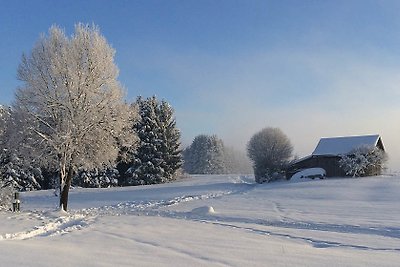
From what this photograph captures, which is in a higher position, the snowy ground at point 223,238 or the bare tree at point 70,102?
the bare tree at point 70,102

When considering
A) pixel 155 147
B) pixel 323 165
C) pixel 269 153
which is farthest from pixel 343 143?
pixel 155 147

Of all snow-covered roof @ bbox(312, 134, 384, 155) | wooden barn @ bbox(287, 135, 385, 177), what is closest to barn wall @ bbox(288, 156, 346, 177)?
wooden barn @ bbox(287, 135, 385, 177)

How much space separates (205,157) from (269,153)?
40.5 metres

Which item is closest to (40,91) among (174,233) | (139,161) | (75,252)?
(174,233)

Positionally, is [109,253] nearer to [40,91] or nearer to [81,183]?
[40,91]

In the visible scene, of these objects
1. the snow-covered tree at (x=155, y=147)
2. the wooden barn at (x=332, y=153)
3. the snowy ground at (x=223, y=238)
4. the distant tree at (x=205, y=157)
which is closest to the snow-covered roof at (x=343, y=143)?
the wooden barn at (x=332, y=153)

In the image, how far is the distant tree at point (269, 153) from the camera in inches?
2322

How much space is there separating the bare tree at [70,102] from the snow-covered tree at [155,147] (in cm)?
2705

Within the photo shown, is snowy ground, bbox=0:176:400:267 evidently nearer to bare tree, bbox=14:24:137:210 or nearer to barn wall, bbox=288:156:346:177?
bare tree, bbox=14:24:137:210

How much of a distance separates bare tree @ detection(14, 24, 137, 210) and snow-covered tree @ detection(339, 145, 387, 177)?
35.4m

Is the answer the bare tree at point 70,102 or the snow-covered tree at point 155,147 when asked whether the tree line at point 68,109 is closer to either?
the bare tree at point 70,102

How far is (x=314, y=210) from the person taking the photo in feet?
73.4

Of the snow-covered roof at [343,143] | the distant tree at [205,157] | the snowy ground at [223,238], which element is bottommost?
the snowy ground at [223,238]

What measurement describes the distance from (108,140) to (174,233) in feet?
36.5
